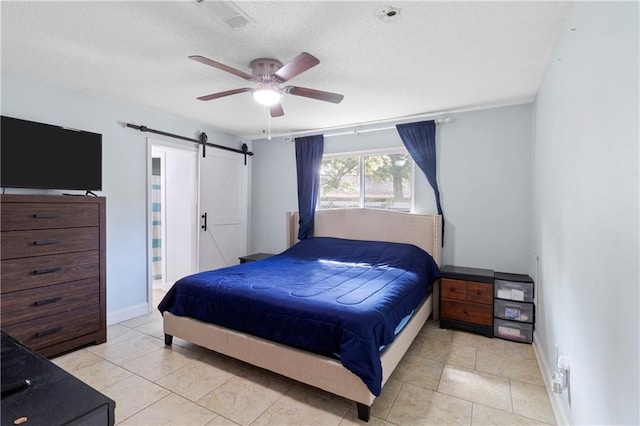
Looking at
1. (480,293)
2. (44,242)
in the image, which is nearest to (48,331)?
(44,242)

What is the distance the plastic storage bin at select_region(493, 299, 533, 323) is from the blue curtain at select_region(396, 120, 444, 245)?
45.4 inches

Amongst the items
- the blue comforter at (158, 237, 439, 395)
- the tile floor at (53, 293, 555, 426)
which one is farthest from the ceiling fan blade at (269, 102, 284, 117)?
the tile floor at (53, 293, 555, 426)

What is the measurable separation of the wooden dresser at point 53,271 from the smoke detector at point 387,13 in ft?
9.31

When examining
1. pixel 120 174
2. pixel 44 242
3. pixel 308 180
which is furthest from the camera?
pixel 308 180

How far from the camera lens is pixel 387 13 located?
1.76 m

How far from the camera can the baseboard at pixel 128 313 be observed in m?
3.36

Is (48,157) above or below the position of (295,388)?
above

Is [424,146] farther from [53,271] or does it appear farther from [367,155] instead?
[53,271]

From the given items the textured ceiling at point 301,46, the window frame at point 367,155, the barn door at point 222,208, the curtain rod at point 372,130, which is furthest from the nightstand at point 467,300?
the barn door at point 222,208

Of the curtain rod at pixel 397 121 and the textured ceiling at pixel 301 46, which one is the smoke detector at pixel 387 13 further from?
the curtain rod at pixel 397 121

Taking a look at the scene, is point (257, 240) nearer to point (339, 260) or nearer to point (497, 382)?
point (339, 260)

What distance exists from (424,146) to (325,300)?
2433 millimetres

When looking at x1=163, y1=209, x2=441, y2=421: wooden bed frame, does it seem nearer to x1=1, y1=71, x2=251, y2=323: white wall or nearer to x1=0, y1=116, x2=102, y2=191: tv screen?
x1=1, y1=71, x2=251, y2=323: white wall

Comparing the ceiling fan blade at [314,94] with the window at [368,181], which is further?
the window at [368,181]
